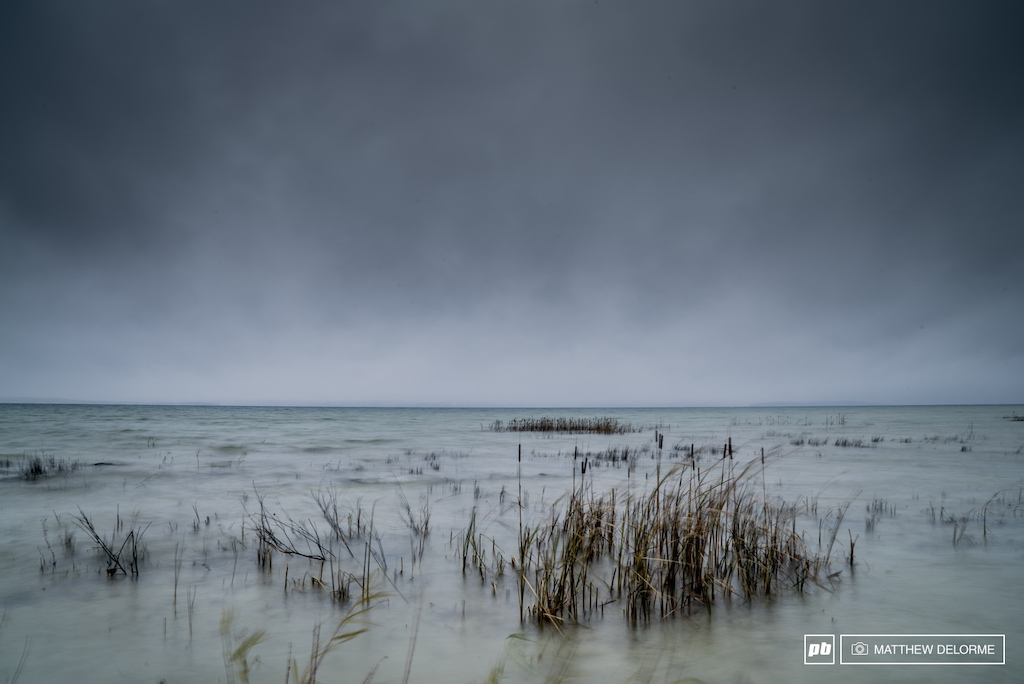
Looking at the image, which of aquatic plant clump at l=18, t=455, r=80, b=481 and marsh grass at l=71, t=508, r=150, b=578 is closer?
marsh grass at l=71, t=508, r=150, b=578

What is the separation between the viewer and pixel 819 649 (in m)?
3.43

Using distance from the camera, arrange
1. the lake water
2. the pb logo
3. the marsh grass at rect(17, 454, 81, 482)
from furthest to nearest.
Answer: the marsh grass at rect(17, 454, 81, 482) < the pb logo < the lake water

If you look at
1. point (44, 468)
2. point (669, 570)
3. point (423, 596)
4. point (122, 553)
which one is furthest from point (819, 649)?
point (44, 468)

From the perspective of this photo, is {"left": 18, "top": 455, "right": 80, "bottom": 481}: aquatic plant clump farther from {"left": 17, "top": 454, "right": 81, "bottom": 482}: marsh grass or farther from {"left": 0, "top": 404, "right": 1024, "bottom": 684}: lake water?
{"left": 0, "top": 404, "right": 1024, "bottom": 684}: lake water

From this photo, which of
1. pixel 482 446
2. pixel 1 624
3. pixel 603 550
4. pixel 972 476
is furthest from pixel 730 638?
pixel 482 446

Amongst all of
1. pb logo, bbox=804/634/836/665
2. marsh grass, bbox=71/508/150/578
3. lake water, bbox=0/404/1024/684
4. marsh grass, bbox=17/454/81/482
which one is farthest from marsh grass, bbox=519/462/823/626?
marsh grass, bbox=17/454/81/482

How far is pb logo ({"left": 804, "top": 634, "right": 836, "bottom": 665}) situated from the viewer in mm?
3311

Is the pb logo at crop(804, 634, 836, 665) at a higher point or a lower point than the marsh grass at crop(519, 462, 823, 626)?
lower

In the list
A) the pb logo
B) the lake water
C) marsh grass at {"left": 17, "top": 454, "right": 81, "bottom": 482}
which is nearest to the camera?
the lake water

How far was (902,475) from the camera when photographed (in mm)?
11797

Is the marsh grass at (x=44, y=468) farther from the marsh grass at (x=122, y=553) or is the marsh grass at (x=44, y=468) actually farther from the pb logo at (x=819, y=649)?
the pb logo at (x=819, y=649)

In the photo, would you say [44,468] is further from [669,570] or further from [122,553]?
[669,570]

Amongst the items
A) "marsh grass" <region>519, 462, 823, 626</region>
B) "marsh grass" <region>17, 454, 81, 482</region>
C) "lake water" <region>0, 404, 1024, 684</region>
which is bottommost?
"marsh grass" <region>17, 454, 81, 482</region>

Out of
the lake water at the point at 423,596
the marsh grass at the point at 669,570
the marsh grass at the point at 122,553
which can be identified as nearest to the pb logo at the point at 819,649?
the lake water at the point at 423,596
